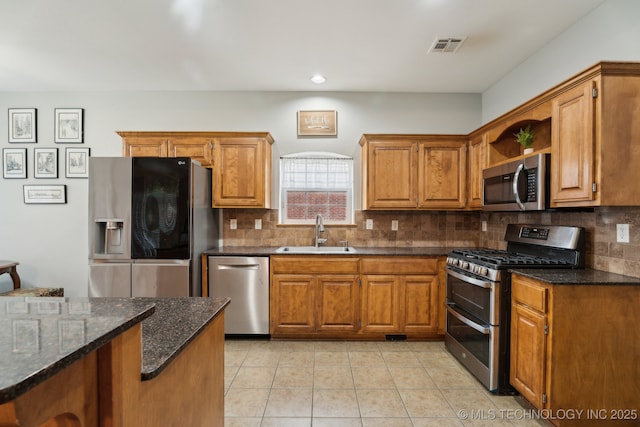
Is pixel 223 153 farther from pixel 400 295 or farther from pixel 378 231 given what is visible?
pixel 400 295

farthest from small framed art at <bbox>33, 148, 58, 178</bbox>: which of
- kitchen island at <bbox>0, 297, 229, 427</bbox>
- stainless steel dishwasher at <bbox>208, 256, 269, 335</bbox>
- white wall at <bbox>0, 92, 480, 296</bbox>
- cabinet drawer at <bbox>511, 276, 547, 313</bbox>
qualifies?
cabinet drawer at <bbox>511, 276, 547, 313</bbox>

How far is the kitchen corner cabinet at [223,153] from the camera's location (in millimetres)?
3590

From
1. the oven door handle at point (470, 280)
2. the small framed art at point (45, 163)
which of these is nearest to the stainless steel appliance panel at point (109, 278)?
the small framed art at point (45, 163)

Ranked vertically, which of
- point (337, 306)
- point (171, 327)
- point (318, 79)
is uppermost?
point (318, 79)

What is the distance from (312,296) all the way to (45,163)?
11.7 feet

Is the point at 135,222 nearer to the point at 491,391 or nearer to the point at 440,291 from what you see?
the point at 440,291

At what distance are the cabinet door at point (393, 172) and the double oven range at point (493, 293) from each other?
887 millimetres

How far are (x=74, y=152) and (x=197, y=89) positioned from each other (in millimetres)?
1667

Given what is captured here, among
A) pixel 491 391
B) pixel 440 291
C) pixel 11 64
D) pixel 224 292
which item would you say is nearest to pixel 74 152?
pixel 11 64

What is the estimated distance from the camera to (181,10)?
243 centimetres

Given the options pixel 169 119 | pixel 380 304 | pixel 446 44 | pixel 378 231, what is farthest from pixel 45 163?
pixel 446 44

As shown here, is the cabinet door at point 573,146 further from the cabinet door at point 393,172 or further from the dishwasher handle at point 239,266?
the dishwasher handle at point 239,266

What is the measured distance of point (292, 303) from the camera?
3.38 m

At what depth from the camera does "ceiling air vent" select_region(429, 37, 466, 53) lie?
109 inches
